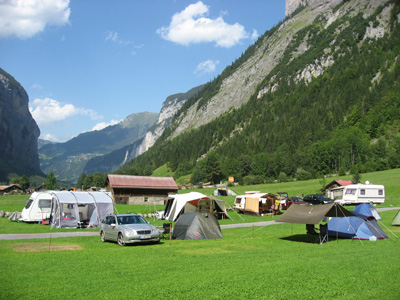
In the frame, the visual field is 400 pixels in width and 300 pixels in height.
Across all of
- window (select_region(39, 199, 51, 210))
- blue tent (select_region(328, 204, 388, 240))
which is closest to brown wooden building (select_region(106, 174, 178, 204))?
window (select_region(39, 199, 51, 210))

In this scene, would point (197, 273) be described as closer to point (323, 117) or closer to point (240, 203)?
point (240, 203)

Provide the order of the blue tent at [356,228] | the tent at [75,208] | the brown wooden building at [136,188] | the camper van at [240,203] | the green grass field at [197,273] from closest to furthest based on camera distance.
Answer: the green grass field at [197,273]
the blue tent at [356,228]
the tent at [75,208]
the camper van at [240,203]
the brown wooden building at [136,188]

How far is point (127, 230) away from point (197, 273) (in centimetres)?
827

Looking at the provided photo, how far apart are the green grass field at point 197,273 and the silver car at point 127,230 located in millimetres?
1114

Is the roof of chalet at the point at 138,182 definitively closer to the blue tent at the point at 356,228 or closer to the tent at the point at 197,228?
the tent at the point at 197,228

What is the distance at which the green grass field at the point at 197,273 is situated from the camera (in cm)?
832

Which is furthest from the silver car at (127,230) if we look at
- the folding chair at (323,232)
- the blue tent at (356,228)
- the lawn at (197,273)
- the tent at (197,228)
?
the blue tent at (356,228)

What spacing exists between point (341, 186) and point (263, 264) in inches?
1772

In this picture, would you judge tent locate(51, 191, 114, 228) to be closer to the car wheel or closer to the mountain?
the car wheel

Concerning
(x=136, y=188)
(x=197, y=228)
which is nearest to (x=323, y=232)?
(x=197, y=228)

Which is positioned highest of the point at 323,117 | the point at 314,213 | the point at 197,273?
the point at 323,117

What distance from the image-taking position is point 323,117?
136625mm

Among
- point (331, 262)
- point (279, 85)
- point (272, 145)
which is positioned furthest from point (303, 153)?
point (331, 262)

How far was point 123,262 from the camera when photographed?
12.6 m
